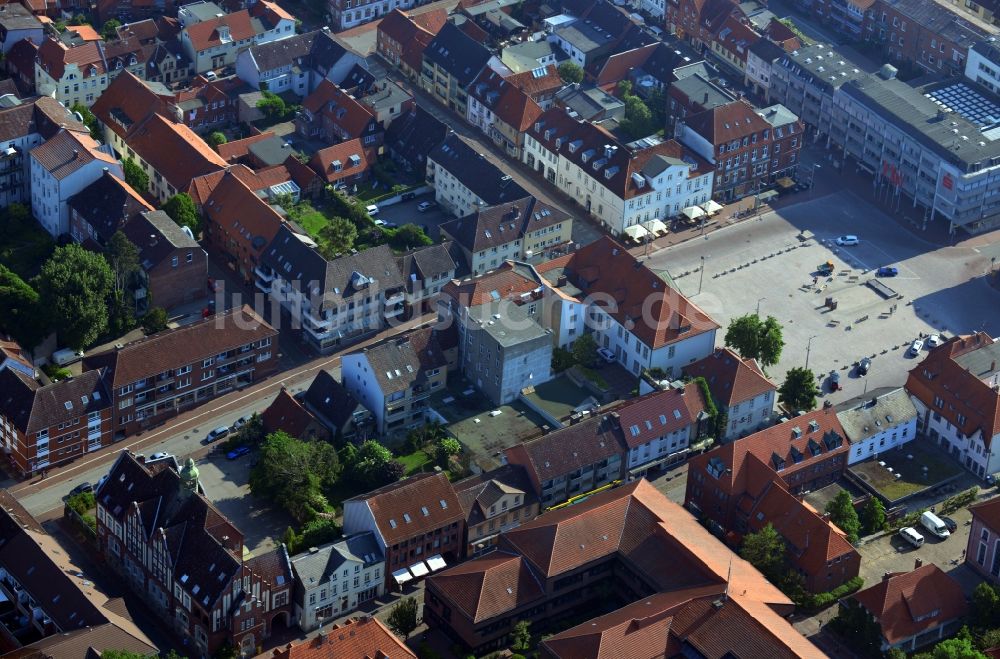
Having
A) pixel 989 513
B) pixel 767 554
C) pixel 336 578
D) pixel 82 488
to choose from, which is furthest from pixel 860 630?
pixel 82 488

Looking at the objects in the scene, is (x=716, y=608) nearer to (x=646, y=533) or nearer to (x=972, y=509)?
(x=646, y=533)

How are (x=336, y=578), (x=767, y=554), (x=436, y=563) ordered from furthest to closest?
(x=436, y=563), (x=767, y=554), (x=336, y=578)

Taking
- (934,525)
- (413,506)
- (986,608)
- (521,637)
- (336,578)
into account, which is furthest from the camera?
(934,525)

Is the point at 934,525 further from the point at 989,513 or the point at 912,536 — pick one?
the point at 989,513

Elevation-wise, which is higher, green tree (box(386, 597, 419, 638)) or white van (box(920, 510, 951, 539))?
green tree (box(386, 597, 419, 638))

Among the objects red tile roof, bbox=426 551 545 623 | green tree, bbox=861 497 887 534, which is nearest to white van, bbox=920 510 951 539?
green tree, bbox=861 497 887 534

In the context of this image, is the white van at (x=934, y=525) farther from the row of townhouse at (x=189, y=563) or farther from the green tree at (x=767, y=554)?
the row of townhouse at (x=189, y=563)

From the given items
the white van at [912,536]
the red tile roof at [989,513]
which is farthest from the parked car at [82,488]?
the red tile roof at [989,513]

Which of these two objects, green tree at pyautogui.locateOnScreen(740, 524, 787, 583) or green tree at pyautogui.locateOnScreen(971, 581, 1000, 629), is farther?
green tree at pyautogui.locateOnScreen(740, 524, 787, 583)

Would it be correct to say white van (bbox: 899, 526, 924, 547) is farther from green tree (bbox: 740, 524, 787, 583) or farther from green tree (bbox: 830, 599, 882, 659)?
green tree (bbox: 830, 599, 882, 659)
